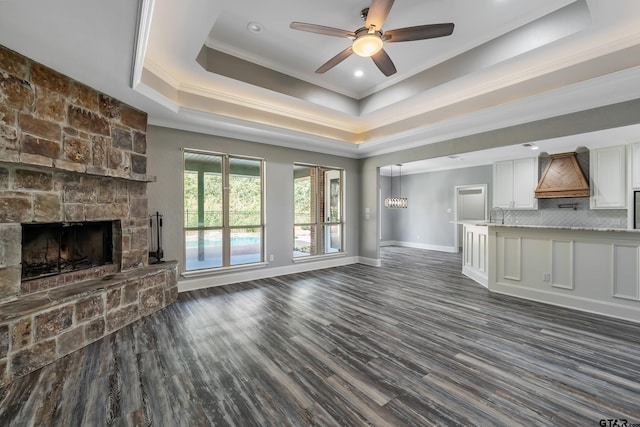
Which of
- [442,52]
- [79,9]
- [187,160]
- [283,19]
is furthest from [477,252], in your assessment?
[79,9]

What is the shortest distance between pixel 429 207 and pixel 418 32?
24.9ft

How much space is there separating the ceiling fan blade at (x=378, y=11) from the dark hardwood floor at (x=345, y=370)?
3.14 meters

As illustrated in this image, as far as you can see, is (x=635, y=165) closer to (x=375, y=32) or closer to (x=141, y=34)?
(x=375, y=32)

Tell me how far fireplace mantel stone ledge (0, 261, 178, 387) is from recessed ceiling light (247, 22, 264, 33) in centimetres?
333

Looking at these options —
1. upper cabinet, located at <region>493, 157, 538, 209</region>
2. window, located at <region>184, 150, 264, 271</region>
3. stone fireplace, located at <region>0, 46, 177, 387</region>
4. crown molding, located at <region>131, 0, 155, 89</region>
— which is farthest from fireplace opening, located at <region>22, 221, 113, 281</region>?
upper cabinet, located at <region>493, 157, 538, 209</region>

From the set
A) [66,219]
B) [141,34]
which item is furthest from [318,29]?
[66,219]

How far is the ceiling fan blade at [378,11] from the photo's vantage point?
7.44 ft

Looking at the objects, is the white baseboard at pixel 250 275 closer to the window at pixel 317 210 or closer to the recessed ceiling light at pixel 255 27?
the window at pixel 317 210

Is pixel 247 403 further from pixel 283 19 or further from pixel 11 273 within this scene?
pixel 283 19

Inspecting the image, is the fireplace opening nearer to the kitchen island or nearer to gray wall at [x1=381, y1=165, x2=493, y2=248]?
the kitchen island

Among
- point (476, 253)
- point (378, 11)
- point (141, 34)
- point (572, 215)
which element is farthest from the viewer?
point (572, 215)

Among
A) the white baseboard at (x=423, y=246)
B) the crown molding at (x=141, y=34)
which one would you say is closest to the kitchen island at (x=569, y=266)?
the white baseboard at (x=423, y=246)

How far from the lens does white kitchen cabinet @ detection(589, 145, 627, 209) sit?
5.00m

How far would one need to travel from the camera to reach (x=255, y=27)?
125 inches
